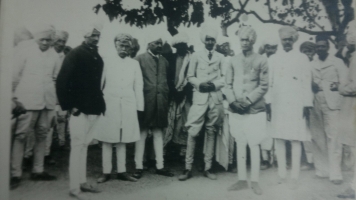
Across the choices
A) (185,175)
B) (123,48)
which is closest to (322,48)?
(185,175)

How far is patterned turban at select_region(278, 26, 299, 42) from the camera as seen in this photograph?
2984mm

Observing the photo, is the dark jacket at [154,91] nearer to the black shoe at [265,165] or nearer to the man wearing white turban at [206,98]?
the man wearing white turban at [206,98]

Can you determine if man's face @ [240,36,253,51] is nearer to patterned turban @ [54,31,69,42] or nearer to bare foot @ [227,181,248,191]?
bare foot @ [227,181,248,191]

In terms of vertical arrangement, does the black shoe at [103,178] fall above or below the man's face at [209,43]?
below

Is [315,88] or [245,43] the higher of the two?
[245,43]

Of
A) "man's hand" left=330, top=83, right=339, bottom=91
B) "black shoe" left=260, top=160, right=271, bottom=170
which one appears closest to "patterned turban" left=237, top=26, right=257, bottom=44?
"man's hand" left=330, top=83, right=339, bottom=91

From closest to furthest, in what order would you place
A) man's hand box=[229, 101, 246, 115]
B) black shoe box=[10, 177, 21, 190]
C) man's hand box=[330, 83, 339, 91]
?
black shoe box=[10, 177, 21, 190] → man's hand box=[229, 101, 246, 115] → man's hand box=[330, 83, 339, 91]

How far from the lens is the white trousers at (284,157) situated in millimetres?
2905

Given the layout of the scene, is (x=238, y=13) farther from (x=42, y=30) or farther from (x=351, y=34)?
(x=42, y=30)

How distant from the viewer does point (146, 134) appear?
284 centimetres

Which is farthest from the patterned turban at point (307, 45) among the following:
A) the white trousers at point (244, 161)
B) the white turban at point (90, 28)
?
the white turban at point (90, 28)

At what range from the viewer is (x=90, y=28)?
9.24ft

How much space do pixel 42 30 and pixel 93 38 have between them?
1.37 ft

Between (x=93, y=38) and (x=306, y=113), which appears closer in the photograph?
(x=93, y=38)
